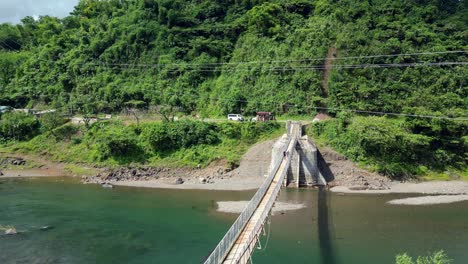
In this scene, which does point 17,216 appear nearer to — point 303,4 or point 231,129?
point 231,129

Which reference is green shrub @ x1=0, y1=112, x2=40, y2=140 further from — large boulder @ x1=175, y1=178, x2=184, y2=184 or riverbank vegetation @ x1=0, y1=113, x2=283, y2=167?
large boulder @ x1=175, y1=178, x2=184, y2=184

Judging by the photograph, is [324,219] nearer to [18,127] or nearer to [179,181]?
[179,181]

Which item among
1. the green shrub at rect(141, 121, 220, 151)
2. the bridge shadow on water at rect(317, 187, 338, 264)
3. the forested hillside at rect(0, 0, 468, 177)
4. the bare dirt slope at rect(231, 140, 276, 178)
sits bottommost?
the bridge shadow on water at rect(317, 187, 338, 264)

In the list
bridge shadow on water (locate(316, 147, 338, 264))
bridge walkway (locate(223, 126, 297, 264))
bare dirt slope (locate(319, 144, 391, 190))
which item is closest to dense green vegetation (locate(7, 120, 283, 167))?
bare dirt slope (locate(319, 144, 391, 190))

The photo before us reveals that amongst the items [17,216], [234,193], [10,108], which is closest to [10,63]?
[10,108]

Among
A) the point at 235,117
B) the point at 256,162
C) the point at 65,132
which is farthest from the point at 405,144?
the point at 65,132

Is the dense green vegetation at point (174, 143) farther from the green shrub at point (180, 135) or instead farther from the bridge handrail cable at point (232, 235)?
the bridge handrail cable at point (232, 235)

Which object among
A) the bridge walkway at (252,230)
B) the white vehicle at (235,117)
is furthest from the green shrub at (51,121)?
the bridge walkway at (252,230)
